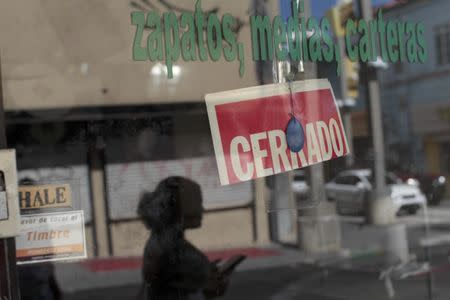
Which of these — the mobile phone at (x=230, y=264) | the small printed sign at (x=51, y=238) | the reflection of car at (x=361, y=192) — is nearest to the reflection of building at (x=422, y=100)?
the reflection of car at (x=361, y=192)

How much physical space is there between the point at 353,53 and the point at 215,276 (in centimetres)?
116

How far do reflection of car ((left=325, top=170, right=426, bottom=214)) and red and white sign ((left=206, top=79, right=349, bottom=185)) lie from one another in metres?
0.33

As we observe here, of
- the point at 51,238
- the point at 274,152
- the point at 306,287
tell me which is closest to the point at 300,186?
the point at 274,152

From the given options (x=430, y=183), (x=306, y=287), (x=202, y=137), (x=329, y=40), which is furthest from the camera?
(x=430, y=183)

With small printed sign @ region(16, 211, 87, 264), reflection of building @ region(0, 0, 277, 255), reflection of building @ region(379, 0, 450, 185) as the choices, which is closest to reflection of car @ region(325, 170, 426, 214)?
reflection of building @ region(379, 0, 450, 185)

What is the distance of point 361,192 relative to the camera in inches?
110

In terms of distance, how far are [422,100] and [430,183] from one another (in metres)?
0.42

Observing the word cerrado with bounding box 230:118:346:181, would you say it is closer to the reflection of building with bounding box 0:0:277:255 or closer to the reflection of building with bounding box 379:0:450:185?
the reflection of building with bounding box 0:0:277:255

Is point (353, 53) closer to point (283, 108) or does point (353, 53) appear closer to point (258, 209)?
point (283, 108)

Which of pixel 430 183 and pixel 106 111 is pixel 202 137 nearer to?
pixel 106 111

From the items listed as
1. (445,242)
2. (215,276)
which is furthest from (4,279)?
(445,242)

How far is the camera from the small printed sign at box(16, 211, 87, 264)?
2027mm

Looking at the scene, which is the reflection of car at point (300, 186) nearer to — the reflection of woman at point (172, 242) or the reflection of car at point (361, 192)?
the reflection of car at point (361, 192)

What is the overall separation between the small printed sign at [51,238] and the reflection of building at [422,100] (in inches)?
60.5
